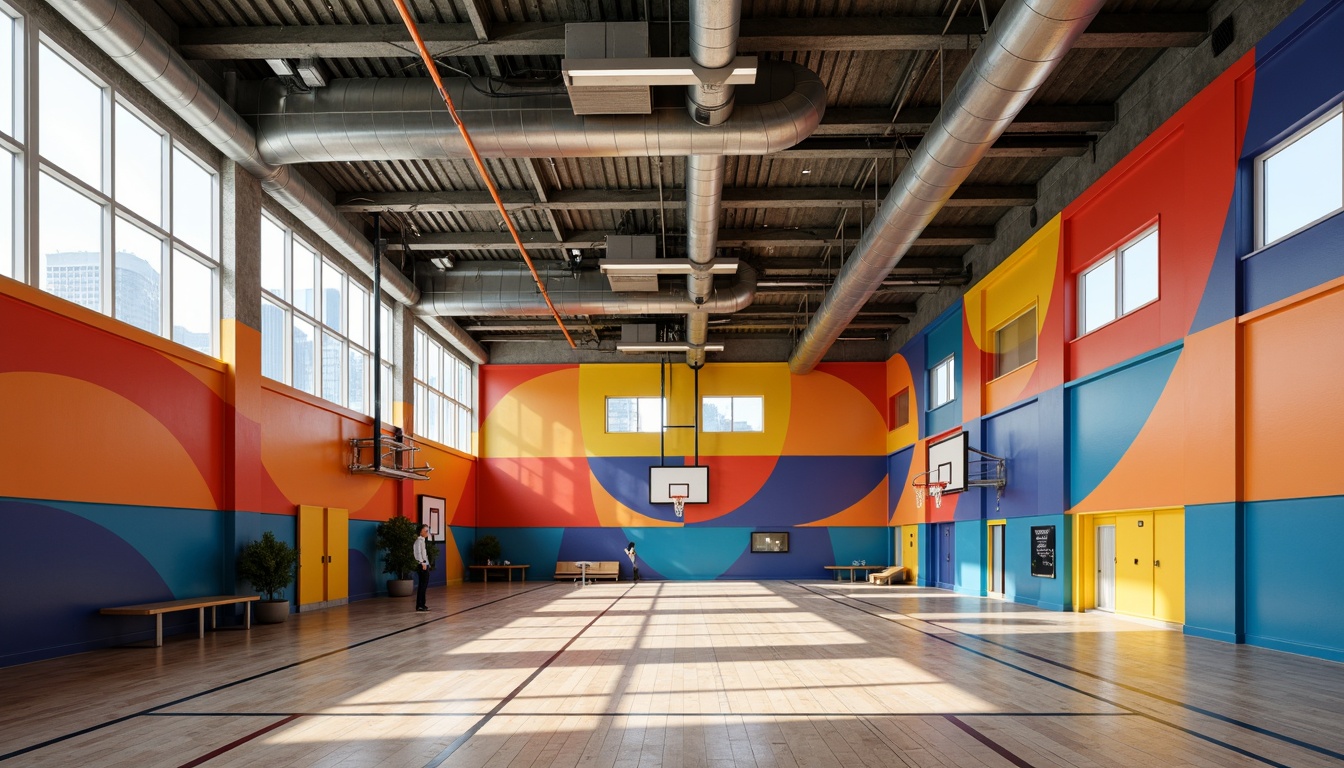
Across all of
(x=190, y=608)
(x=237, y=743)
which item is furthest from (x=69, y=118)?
(x=237, y=743)

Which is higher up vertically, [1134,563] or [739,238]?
[739,238]

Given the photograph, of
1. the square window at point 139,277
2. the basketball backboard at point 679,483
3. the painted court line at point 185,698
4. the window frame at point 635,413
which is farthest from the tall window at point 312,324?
the basketball backboard at point 679,483

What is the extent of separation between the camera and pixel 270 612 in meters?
15.3

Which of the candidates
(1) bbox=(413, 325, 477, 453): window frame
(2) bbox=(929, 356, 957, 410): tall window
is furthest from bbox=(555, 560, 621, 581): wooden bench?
(2) bbox=(929, 356, 957, 410): tall window

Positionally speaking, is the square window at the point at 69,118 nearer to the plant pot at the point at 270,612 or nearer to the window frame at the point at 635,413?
the plant pot at the point at 270,612

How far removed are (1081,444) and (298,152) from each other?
14291mm

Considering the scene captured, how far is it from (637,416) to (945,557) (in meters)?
11.4

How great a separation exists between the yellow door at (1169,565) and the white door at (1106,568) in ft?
5.54

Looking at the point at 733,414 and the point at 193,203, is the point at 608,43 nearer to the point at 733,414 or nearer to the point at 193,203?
the point at 193,203

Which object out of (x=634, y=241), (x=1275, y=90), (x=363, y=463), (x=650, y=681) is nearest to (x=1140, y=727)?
(x=650, y=681)

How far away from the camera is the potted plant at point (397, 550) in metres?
22.3

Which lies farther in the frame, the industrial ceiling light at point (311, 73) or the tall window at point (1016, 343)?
the tall window at point (1016, 343)

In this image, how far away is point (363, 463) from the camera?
21453 millimetres

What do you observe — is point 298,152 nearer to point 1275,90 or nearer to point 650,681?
point 650,681
